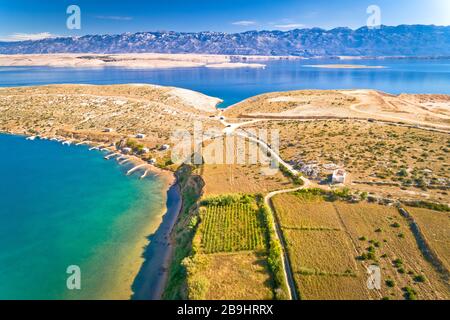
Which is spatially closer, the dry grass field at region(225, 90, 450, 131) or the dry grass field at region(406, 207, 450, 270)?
the dry grass field at region(406, 207, 450, 270)

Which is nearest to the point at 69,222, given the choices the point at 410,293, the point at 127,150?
the point at 127,150

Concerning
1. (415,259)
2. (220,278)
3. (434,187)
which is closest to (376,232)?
(415,259)

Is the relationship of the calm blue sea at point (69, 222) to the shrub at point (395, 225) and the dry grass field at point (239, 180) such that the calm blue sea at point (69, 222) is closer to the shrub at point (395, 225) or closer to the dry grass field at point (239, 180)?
the dry grass field at point (239, 180)

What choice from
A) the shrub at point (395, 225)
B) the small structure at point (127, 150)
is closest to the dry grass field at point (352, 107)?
the small structure at point (127, 150)

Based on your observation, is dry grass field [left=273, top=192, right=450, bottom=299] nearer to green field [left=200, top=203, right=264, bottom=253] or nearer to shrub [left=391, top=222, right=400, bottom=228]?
shrub [left=391, top=222, right=400, bottom=228]

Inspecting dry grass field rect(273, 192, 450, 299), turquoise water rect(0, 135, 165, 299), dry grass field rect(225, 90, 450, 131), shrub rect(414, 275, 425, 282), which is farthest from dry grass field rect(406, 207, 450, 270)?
dry grass field rect(225, 90, 450, 131)

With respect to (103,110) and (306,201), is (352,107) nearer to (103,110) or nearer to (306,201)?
(306,201)
